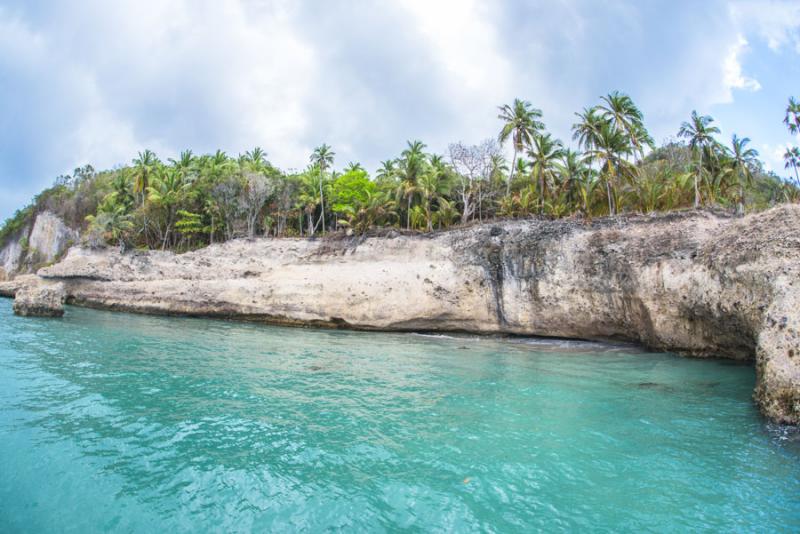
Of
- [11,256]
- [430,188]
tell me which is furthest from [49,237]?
[430,188]

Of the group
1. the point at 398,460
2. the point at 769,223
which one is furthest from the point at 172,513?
the point at 769,223

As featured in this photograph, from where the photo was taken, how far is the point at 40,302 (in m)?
22.5

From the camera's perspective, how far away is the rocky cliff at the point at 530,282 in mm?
13242

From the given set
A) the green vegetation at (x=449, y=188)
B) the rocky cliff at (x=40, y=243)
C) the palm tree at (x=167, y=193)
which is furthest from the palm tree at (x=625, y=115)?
the rocky cliff at (x=40, y=243)

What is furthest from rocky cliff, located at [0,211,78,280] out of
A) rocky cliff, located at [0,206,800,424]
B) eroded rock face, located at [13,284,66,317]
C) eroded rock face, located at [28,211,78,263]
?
eroded rock face, located at [13,284,66,317]

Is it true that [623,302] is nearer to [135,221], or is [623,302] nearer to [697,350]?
[697,350]

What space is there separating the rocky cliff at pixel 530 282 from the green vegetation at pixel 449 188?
6016 mm

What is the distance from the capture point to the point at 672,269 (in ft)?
59.9

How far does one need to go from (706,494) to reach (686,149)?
5548cm

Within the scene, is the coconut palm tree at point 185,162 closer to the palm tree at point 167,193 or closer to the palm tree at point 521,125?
the palm tree at point 167,193

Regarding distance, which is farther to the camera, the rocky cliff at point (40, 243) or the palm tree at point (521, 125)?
the rocky cliff at point (40, 243)

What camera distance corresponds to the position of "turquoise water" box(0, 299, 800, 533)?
16.1ft

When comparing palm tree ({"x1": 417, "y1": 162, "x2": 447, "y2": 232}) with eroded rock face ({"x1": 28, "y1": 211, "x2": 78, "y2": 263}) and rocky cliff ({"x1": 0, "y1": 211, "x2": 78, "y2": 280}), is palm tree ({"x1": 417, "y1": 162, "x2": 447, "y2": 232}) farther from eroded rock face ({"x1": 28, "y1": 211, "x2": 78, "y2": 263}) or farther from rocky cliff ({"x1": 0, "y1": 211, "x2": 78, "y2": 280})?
eroded rock face ({"x1": 28, "y1": 211, "x2": 78, "y2": 263})

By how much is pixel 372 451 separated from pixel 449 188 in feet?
111
